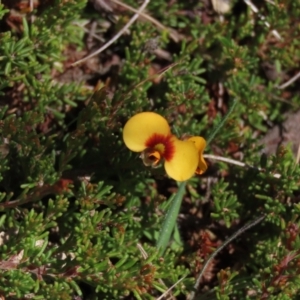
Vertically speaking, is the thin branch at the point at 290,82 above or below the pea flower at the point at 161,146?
below

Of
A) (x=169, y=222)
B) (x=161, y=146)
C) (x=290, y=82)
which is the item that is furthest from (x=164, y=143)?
(x=290, y=82)

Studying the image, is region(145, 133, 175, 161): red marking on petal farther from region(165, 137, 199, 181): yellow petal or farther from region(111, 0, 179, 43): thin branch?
region(111, 0, 179, 43): thin branch

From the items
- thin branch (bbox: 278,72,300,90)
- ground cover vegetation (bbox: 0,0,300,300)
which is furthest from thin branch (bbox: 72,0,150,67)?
thin branch (bbox: 278,72,300,90)

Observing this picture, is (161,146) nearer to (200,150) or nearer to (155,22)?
(200,150)

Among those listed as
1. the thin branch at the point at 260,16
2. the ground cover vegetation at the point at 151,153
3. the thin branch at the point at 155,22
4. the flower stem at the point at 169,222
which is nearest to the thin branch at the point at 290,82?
the ground cover vegetation at the point at 151,153

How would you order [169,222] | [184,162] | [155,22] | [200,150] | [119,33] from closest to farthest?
[184,162]
[200,150]
[169,222]
[119,33]
[155,22]

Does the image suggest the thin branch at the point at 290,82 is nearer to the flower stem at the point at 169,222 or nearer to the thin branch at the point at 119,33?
the thin branch at the point at 119,33

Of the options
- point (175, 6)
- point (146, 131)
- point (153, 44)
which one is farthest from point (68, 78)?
point (146, 131)
